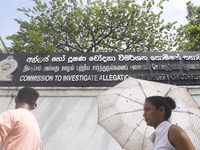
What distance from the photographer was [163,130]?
1742 mm

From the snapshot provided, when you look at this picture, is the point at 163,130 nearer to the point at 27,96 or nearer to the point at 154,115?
the point at 154,115

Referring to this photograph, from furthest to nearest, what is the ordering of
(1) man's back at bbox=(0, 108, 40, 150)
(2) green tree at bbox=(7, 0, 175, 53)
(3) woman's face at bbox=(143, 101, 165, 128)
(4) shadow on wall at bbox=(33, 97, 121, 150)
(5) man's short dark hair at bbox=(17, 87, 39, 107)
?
(2) green tree at bbox=(7, 0, 175, 53)
(4) shadow on wall at bbox=(33, 97, 121, 150)
(5) man's short dark hair at bbox=(17, 87, 39, 107)
(3) woman's face at bbox=(143, 101, 165, 128)
(1) man's back at bbox=(0, 108, 40, 150)

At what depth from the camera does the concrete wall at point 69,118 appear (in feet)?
18.3

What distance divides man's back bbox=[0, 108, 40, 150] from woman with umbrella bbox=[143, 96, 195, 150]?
1.38 meters

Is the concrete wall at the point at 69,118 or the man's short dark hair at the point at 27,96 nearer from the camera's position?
the man's short dark hair at the point at 27,96

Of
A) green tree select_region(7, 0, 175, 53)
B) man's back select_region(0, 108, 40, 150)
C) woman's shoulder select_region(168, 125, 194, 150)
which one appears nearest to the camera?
woman's shoulder select_region(168, 125, 194, 150)

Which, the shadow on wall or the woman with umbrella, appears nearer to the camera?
the woman with umbrella

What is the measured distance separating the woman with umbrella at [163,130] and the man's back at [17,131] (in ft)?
4.51

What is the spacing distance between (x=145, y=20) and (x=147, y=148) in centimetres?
1086

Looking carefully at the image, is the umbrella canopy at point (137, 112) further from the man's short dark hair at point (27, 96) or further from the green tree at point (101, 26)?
the green tree at point (101, 26)

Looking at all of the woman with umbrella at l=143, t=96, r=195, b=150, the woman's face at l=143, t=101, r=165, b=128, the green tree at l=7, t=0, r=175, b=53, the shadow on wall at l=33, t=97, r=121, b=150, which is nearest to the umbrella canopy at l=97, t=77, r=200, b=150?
the woman with umbrella at l=143, t=96, r=195, b=150

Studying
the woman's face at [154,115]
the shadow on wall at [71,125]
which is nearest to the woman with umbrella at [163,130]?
the woman's face at [154,115]

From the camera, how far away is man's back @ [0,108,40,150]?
177cm

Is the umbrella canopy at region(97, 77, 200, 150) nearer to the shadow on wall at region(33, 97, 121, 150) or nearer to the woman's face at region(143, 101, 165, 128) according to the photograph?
the woman's face at region(143, 101, 165, 128)
